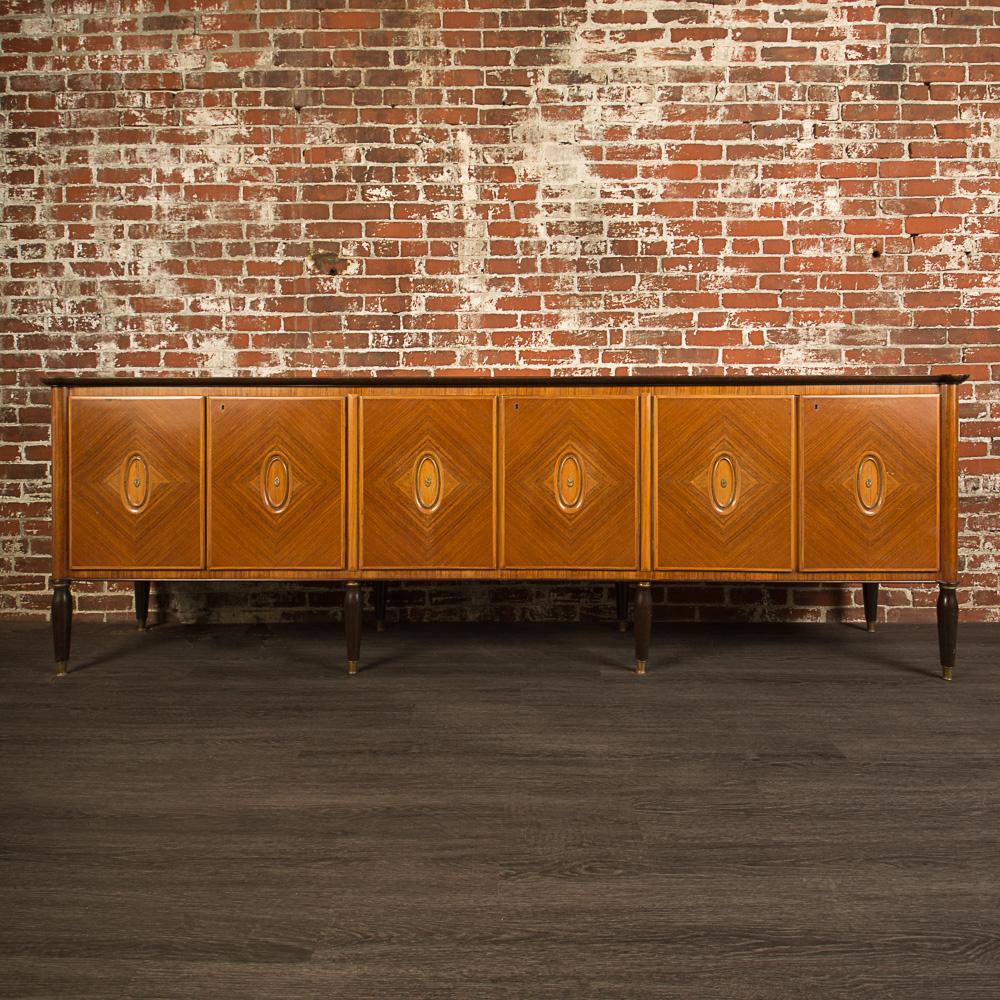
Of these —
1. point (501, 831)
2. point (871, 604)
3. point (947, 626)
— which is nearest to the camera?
point (501, 831)

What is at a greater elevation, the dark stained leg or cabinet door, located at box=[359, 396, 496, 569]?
cabinet door, located at box=[359, 396, 496, 569]

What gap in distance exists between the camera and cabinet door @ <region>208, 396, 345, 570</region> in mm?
2352

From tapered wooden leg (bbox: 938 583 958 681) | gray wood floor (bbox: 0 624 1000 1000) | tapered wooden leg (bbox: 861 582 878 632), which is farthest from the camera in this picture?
tapered wooden leg (bbox: 861 582 878 632)

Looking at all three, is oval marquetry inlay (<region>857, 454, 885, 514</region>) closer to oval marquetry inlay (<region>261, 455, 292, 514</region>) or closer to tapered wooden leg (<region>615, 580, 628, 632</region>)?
tapered wooden leg (<region>615, 580, 628, 632</region>)

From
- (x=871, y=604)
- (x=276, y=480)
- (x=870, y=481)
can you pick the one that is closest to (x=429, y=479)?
(x=276, y=480)

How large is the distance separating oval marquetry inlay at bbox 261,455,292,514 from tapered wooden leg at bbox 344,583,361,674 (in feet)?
1.04

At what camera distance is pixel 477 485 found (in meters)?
2.35

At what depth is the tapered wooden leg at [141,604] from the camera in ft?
9.70

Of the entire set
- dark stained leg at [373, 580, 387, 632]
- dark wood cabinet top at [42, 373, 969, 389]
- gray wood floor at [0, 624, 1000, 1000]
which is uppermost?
dark wood cabinet top at [42, 373, 969, 389]

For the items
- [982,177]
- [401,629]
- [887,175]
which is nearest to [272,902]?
[401,629]

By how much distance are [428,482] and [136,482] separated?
856 millimetres

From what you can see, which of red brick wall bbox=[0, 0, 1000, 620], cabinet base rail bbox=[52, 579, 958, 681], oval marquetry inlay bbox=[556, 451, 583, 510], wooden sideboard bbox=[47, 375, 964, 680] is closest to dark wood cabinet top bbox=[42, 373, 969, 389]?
wooden sideboard bbox=[47, 375, 964, 680]

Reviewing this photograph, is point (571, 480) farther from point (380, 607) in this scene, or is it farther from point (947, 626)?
point (947, 626)

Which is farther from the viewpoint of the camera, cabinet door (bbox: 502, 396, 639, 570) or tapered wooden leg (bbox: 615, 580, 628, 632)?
tapered wooden leg (bbox: 615, 580, 628, 632)
